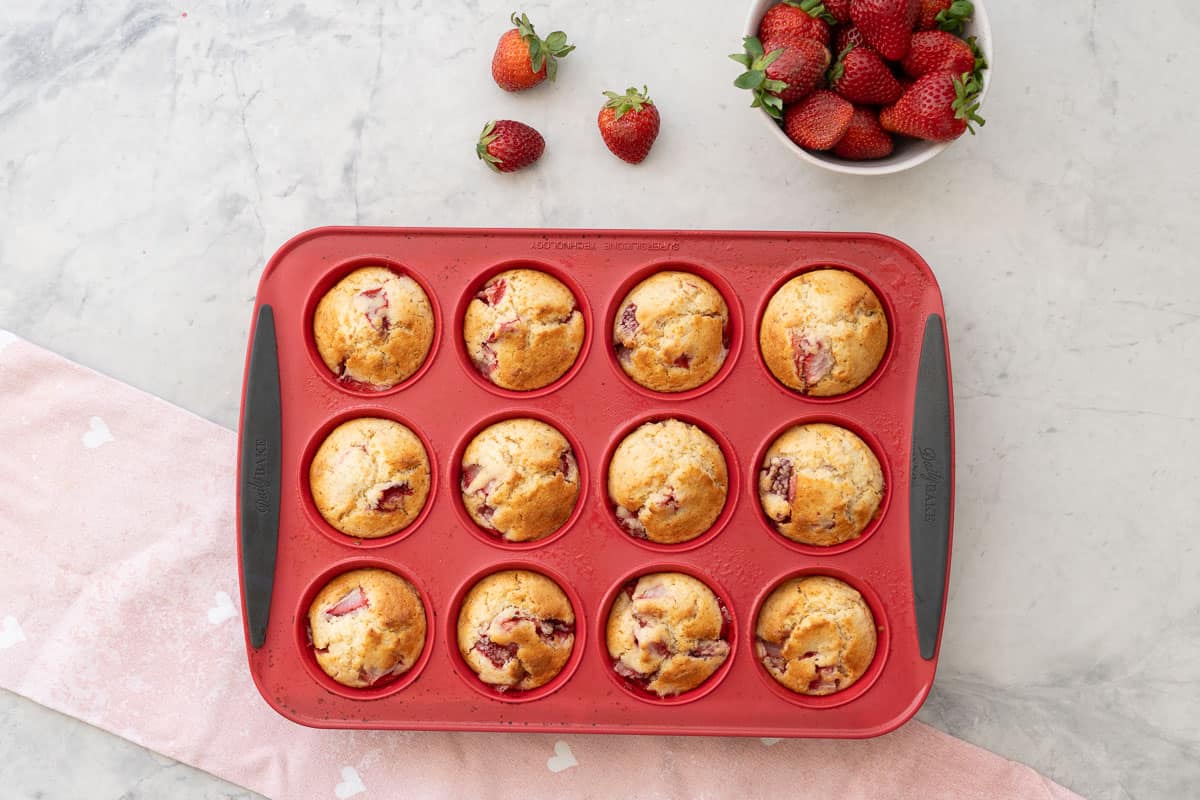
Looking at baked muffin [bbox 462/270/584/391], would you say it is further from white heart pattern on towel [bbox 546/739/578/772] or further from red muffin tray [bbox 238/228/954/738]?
white heart pattern on towel [bbox 546/739/578/772]

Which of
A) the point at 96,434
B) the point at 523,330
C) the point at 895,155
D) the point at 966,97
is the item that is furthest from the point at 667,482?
the point at 96,434

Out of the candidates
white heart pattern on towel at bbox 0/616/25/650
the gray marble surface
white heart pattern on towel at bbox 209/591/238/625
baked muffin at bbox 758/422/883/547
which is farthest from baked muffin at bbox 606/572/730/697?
white heart pattern on towel at bbox 0/616/25/650

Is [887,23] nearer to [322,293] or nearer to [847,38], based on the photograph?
[847,38]

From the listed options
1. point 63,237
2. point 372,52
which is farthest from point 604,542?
point 63,237

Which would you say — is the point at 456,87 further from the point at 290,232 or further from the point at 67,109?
the point at 67,109

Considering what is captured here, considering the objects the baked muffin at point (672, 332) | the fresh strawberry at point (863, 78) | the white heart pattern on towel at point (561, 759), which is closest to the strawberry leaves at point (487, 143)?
the baked muffin at point (672, 332)
